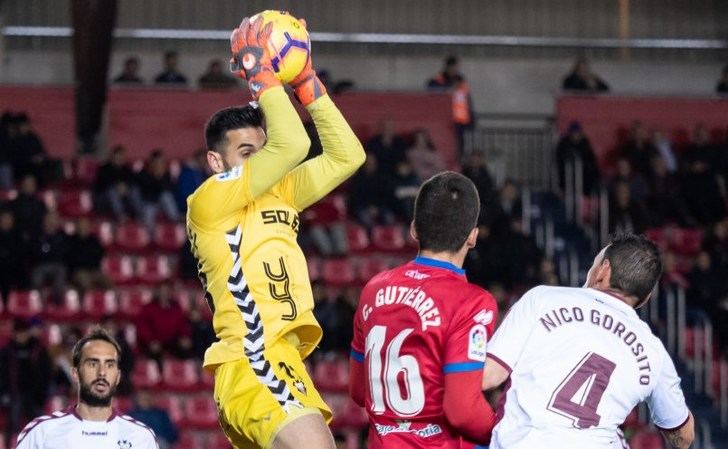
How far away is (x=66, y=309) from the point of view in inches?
673

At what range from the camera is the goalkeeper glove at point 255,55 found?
5.57 metres

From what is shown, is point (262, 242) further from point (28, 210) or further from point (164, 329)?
point (28, 210)

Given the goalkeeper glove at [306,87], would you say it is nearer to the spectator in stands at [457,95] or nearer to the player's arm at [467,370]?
the player's arm at [467,370]

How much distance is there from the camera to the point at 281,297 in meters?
5.63

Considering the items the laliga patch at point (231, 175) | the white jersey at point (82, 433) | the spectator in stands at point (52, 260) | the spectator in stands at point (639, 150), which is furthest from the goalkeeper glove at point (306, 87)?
the spectator in stands at point (639, 150)

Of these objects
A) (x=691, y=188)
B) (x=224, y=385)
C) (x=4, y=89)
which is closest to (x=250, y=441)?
(x=224, y=385)

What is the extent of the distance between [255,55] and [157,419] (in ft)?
31.2

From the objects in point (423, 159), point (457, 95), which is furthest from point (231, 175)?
point (457, 95)

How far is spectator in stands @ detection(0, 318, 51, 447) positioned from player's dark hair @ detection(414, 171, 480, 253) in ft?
34.4

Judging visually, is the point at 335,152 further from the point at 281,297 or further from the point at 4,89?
the point at 4,89

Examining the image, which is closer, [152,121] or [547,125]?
[152,121]

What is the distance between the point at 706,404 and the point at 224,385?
11.9 meters

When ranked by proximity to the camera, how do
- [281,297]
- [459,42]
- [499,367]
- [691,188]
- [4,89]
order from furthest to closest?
[459,42] → [4,89] → [691,188] → [281,297] → [499,367]

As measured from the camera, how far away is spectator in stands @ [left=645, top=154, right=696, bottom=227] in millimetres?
19736
